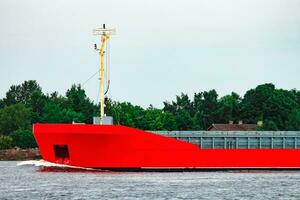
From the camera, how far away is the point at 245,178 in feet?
169

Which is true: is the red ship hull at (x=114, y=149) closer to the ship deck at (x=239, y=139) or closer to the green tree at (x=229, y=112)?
the ship deck at (x=239, y=139)

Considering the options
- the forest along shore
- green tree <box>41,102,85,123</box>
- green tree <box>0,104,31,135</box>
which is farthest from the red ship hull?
green tree <box>0,104,31,135</box>

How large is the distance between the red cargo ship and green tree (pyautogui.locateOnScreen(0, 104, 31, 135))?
45951 mm

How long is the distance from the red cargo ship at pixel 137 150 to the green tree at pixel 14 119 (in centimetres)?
4595

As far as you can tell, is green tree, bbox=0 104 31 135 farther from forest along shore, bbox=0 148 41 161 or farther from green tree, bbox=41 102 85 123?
forest along shore, bbox=0 148 41 161

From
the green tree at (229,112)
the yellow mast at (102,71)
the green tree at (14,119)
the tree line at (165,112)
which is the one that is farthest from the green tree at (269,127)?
the green tree at (14,119)

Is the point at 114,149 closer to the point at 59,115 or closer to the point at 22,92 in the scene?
the point at 59,115

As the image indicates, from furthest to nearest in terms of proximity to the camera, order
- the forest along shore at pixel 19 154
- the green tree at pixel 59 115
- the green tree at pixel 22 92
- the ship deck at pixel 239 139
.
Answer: the green tree at pixel 22 92
the green tree at pixel 59 115
the forest along shore at pixel 19 154
the ship deck at pixel 239 139

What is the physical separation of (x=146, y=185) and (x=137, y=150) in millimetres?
7527

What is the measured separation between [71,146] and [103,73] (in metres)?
4.34

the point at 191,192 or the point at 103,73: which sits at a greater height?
the point at 103,73

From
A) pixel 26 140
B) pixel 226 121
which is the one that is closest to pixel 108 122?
pixel 26 140

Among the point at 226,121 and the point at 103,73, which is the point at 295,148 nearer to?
the point at 103,73

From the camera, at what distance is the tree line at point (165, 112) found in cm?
8831
